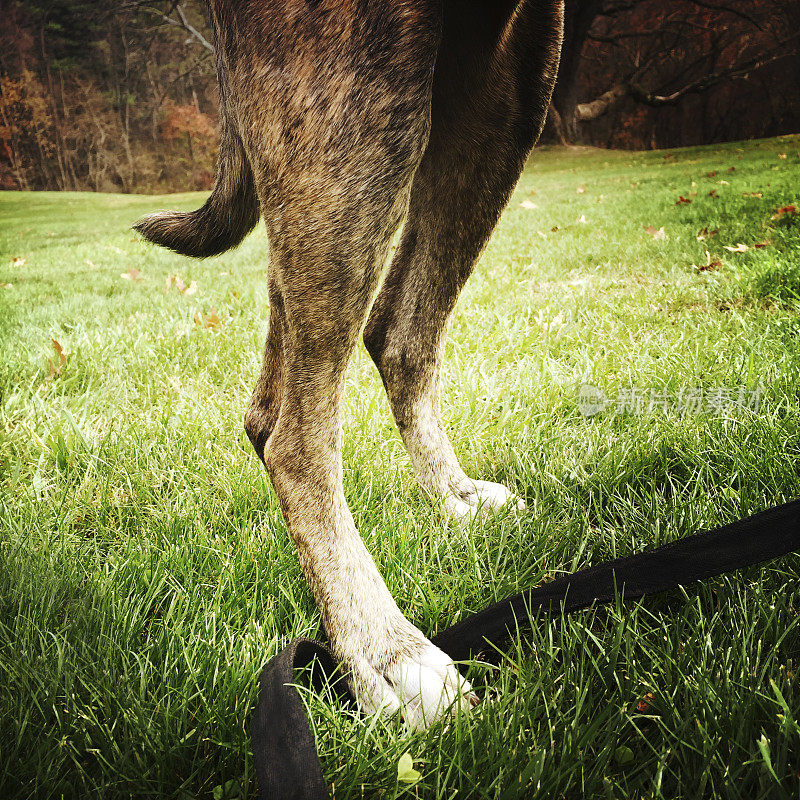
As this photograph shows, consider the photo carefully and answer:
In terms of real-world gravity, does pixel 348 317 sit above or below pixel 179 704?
above

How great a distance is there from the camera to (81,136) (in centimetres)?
3306

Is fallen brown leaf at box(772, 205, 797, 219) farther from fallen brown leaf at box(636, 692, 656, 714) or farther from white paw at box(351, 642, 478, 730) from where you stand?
white paw at box(351, 642, 478, 730)

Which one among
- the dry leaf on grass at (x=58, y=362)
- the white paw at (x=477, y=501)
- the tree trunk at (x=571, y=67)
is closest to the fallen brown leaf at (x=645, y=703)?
the white paw at (x=477, y=501)

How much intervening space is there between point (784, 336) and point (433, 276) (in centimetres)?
215

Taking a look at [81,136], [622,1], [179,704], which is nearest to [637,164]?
[622,1]

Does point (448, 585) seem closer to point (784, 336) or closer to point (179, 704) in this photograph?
point (179, 704)

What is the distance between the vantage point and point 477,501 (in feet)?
6.01

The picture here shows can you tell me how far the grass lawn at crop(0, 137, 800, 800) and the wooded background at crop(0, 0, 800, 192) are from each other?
27805 mm

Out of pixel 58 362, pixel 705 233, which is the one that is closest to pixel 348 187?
pixel 58 362

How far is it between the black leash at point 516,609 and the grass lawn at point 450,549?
0.07m

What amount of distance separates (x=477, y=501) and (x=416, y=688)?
74cm

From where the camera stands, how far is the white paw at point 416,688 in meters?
1.16

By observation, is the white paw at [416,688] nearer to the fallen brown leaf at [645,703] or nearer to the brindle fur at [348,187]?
the brindle fur at [348,187]

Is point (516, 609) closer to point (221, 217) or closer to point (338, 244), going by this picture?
point (338, 244)
